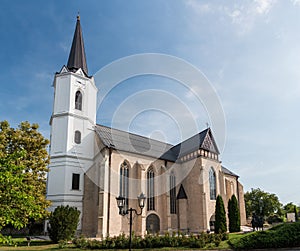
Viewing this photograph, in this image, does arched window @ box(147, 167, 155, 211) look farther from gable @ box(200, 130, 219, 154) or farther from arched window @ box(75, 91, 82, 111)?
arched window @ box(75, 91, 82, 111)

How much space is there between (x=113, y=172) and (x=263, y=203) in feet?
146

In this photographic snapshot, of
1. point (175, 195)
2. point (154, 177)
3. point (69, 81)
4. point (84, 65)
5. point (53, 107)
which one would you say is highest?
point (84, 65)

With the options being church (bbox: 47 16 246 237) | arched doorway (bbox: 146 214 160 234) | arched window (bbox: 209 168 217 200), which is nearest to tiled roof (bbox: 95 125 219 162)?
church (bbox: 47 16 246 237)

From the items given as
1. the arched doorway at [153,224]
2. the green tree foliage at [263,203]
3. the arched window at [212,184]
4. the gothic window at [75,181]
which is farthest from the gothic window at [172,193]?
the green tree foliage at [263,203]

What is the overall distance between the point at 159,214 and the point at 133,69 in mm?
18294

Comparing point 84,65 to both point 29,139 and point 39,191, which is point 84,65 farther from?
point 39,191

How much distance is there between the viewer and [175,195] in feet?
116

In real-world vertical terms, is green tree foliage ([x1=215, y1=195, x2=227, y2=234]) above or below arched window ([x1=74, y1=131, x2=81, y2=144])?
below

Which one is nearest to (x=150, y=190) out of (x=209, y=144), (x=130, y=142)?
(x=130, y=142)

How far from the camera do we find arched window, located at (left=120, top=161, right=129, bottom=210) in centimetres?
3030

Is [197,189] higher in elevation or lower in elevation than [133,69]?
lower

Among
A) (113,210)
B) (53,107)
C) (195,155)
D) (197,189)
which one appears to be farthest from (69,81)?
(197,189)

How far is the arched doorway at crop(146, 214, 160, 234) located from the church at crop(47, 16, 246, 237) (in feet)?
0.37

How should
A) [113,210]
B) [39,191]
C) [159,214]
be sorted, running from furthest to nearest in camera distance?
[159,214], [113,210], [39,191]
